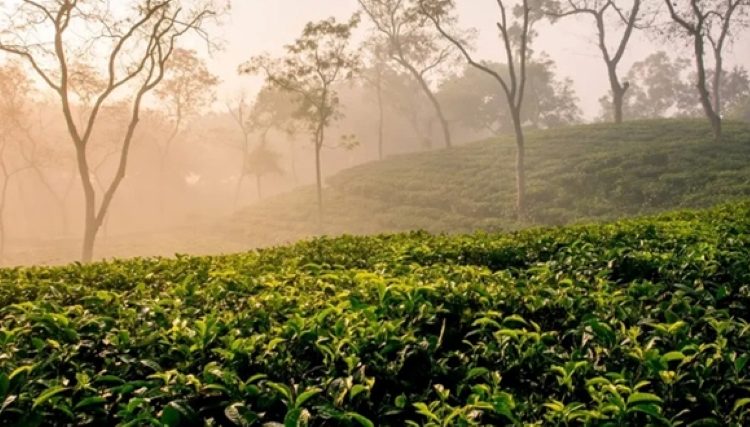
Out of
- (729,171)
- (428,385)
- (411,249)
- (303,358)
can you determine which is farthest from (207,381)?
(729,171)

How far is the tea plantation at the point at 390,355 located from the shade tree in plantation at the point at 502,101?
80176 millimetres

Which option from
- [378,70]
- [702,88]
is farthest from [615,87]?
[378,70]

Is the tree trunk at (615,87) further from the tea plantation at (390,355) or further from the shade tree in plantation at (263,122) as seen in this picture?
the tea plantation at (390,355)

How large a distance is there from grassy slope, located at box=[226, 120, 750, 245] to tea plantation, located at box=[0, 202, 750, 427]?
23.4 meters

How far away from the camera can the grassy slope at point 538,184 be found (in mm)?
29000

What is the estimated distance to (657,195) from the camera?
28.4 meters

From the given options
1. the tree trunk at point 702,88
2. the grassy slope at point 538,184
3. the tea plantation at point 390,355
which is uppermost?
the tree trunk at point 702,88

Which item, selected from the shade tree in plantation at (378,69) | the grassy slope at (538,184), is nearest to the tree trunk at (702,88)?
the grassy slope at (538,184)

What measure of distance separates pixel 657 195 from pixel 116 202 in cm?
6616

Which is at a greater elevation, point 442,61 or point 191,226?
point 442,61

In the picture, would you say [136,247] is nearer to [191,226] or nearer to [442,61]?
[191,226]

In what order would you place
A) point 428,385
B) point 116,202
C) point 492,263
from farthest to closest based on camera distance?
point 116,202 → point 492,263 → point 428,385

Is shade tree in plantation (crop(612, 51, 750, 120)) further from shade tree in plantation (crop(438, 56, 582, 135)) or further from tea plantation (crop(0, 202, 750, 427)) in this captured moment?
tea plantation (crop(0, 202, 750, 427))

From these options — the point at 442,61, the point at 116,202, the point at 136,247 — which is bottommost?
the point at 136,247
